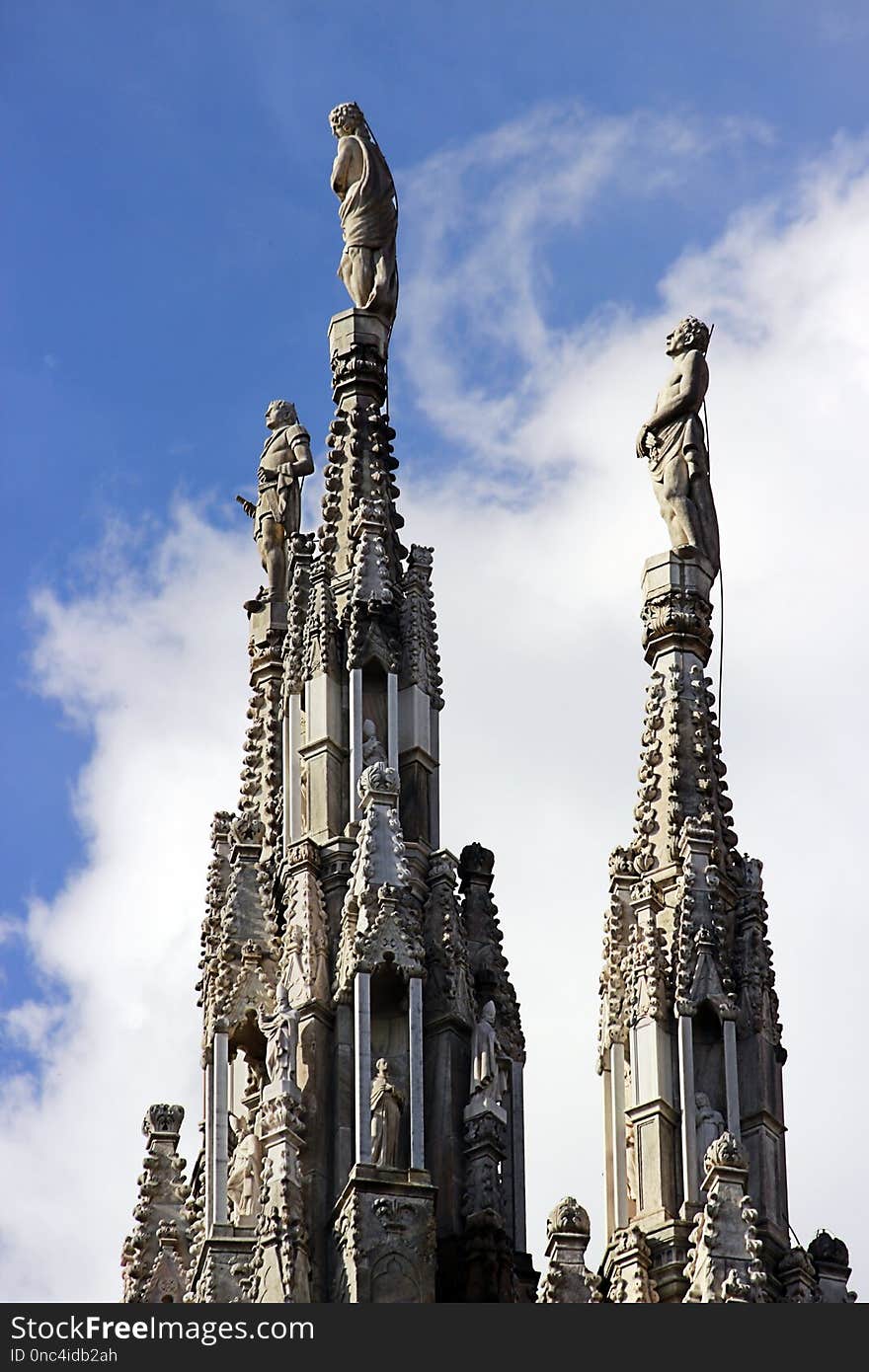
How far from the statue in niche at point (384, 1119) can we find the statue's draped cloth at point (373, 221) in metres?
10.5

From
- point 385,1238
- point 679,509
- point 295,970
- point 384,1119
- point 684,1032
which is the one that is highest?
point 679,509

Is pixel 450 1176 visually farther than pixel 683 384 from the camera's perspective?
No

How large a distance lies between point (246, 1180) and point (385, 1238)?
2299 millimetres

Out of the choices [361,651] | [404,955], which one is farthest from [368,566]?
[404,955]

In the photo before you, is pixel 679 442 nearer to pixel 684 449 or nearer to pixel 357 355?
pixel 684 449

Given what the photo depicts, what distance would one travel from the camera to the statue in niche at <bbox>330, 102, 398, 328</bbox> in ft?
219

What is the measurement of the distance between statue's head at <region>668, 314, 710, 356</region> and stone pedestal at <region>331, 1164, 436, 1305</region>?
11.7 metres

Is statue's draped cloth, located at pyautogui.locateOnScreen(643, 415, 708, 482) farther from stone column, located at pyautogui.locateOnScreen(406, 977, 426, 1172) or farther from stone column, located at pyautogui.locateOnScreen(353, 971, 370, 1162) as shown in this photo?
stone column, located at pyautogui.locateOnScreen(353, 971, 370, 1162)

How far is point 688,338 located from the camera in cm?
6694

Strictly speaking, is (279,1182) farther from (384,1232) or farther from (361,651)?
(361,651)

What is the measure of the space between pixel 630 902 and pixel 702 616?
3630 millimetres

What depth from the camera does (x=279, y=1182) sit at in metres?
59.1

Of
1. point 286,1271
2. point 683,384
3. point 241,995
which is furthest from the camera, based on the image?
point 683,384

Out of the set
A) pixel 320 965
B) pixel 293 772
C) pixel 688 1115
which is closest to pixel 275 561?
pixel 293 772
